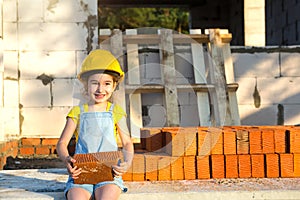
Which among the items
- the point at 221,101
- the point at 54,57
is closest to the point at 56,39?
the point at 54,57

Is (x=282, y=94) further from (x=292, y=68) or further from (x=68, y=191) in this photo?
(x=68, y=191)

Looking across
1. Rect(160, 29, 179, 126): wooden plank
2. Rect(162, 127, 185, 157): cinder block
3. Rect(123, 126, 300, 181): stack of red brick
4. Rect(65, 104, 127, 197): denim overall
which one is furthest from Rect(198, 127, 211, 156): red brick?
Rect(160, 29, 179, 126): wooden plank

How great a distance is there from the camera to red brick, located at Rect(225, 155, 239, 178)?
361cm

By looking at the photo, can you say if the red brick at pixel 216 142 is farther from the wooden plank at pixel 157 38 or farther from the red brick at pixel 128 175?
the wooden plank at pixel 157 38

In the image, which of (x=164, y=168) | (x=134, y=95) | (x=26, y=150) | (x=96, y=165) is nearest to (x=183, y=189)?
(x=164, y=168)

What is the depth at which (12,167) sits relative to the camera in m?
5.29

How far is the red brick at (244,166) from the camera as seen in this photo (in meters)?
3.62

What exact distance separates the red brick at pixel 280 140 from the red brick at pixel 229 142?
0.31 metres

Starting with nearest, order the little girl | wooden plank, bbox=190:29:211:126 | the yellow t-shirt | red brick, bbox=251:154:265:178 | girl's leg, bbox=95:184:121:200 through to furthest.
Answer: girl's leg, bbox=95:184:121:200
the little girl
the yellow t-shirt
red brick, bbox=251:154:265:178
wooden plank, bbox=190:29:211:126

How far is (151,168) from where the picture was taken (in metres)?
3.55

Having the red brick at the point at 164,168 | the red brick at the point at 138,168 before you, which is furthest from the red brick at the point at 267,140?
the red brick at the point at 138,168

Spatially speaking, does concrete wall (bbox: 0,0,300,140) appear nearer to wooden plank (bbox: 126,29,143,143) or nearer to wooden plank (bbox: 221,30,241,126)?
wooden plank (bbox: 126,29,143,143)

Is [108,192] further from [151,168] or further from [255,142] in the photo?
[255,142]

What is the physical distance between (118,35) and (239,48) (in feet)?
5.01
